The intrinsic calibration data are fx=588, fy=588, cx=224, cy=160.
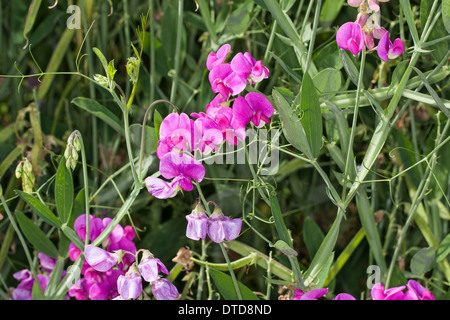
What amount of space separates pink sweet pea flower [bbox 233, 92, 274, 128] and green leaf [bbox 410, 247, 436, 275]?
360 millimetres

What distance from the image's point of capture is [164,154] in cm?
76

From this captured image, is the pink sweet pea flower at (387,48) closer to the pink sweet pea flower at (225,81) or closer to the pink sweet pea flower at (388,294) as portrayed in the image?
the pink sweet pea flower at (225,81)

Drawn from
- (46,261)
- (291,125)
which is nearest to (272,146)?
(291,125)

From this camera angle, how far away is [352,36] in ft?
2.41

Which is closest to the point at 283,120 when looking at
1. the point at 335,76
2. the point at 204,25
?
the point at 335,76

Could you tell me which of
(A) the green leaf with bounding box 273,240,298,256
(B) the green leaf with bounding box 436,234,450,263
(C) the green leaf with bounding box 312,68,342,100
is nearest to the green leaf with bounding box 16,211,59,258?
(A) the green leaf with bounding box 273,240,298,256

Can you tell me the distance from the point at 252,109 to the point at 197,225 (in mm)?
166

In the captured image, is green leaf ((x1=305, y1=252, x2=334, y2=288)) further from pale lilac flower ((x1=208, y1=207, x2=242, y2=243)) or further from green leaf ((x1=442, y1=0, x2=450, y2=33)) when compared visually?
green leaf ((x1=442, y1=0, x2=450, y2=33))

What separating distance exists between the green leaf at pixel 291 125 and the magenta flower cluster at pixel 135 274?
0.24m

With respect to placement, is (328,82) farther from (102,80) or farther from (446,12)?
(102,80)

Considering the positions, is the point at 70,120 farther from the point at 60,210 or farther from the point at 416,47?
the point at 416,47

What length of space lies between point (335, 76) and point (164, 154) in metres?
0.27

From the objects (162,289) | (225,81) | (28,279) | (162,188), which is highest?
(225,81)

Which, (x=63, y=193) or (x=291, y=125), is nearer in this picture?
(x=291, y=125)
